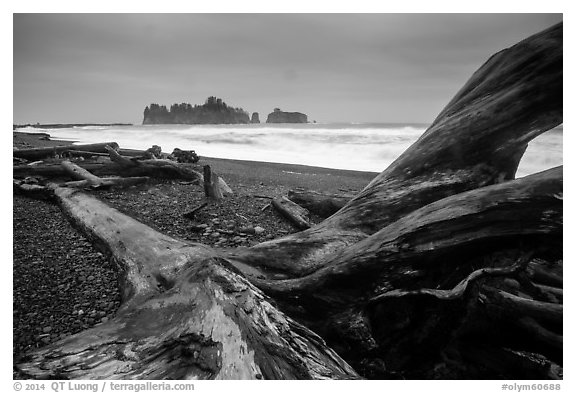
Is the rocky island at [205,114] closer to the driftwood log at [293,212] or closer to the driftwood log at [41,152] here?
the driftwood log at [41,152]

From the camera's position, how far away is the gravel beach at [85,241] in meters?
2.14

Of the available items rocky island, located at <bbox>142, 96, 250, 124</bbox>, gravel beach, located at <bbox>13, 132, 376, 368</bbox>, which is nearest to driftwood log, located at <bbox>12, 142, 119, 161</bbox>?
gravel beach, located at <bbox>13, 132, 376, 368</bbox>

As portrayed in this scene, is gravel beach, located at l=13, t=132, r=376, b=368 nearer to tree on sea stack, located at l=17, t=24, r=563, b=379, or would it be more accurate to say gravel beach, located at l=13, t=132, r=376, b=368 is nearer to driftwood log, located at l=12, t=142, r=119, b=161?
tree on sea stack, located at l=17, t=24, r=563, b=379

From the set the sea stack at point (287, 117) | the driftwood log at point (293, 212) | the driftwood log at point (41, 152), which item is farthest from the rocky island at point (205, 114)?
the driftwood log at point (293, 212)

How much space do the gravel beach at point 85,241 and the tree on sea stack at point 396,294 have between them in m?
0.32

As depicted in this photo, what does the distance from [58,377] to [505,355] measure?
2516mm

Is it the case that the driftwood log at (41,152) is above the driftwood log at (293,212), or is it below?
above

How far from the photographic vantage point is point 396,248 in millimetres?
1899

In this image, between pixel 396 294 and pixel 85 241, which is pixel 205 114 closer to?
pixel 85 241

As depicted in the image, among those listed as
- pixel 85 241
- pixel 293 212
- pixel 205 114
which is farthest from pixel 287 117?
pixel 85 241

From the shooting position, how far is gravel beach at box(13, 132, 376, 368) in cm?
214

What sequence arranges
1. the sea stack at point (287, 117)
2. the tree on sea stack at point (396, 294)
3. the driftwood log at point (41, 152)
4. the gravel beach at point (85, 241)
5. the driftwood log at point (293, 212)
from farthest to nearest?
the sea stack at point (287, 117) < the driftwood log at point (41, 152) < the driftwood log at point (293, 212) < the gravel beach at point (85, 241) < the tree on sea stack at point (396, 294)

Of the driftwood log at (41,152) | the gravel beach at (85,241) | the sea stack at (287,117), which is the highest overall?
the sea stack at (287,117)
